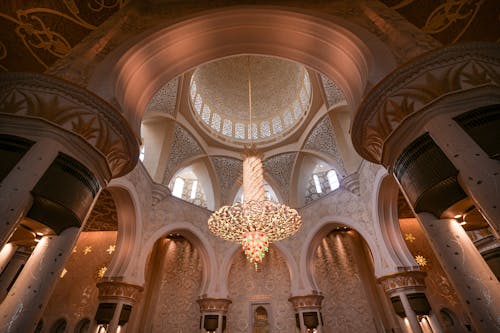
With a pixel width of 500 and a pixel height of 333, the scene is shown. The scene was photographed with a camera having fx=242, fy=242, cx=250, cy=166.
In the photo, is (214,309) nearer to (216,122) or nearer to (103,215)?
(103,215)

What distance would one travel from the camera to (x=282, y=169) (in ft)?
34.8

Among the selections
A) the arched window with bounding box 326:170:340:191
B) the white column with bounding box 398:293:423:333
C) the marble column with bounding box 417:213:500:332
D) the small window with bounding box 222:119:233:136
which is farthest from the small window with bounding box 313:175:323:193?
the marble column with bounding box 417:213:500:332

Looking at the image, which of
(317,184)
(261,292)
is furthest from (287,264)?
(317,184)

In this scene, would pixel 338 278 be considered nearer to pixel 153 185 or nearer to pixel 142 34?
pixel 153 185

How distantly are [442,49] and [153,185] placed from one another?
7.83m

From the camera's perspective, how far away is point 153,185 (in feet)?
26.4

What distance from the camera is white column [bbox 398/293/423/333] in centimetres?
578

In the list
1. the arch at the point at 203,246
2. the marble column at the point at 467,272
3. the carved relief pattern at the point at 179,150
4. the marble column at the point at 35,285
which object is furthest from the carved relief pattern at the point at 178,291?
the marble column at the point at 467,272

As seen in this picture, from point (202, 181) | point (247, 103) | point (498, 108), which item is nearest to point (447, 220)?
point (498, 108)

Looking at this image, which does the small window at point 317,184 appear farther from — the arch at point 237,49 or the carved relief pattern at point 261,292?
the arch at point 237,49

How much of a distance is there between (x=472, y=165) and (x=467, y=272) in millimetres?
993

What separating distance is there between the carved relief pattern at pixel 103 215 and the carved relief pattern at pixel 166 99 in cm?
314

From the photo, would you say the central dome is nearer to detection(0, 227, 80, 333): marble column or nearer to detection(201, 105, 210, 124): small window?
detection(201, 105, 210, 124): small window

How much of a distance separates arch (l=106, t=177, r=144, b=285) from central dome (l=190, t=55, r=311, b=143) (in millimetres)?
4396
